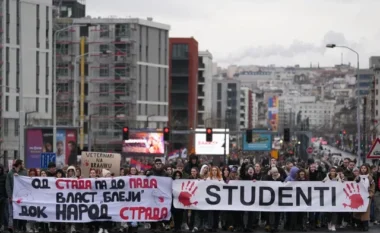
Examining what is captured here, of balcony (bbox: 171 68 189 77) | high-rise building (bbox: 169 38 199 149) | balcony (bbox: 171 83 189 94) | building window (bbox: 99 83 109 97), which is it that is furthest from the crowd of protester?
balcony (bbox: 171 68 189 77)

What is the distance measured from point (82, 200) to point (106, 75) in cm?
8645

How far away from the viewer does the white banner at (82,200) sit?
23.9 m

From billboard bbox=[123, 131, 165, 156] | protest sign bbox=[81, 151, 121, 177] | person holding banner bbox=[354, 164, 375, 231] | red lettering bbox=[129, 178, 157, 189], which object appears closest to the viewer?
red lettering bbox=[129, 178, 157, 189]

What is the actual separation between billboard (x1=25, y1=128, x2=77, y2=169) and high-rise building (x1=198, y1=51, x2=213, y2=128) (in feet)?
308

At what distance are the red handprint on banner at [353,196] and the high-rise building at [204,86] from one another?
122 meters

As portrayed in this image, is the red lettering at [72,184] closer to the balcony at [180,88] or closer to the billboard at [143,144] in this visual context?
the billboard at [143,144]

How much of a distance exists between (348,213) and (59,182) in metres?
7.25

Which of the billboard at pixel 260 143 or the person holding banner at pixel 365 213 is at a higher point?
the person holding banner at pixel 365 213

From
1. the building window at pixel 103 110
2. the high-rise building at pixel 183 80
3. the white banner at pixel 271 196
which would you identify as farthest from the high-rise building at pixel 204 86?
the white banner at pixel 271 196

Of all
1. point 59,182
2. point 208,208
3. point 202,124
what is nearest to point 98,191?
point 59,182

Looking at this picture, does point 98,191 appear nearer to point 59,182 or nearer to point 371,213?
point 59,182

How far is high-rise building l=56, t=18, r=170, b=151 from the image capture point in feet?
349

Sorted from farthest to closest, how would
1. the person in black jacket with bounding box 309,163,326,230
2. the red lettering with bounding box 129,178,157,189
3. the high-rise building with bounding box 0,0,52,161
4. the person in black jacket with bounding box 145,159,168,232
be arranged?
the high-rise building with bounding box 0,0,52,161 → the person in black jacket with bounding box 309,163,326,230 → the person in black jacket with bounding box 145,159,168,232 → the red lettering with bounding box 129,178,157,189

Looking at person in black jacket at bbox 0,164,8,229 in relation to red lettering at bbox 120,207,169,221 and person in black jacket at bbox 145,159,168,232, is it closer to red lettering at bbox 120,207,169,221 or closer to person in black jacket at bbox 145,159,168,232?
red lettering at bbox 120,207,169,221
